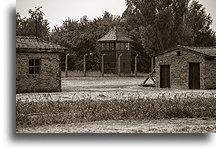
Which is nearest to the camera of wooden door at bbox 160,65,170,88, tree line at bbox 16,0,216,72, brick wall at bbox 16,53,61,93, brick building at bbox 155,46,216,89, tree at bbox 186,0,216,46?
tree at bbox 186,0,216,46

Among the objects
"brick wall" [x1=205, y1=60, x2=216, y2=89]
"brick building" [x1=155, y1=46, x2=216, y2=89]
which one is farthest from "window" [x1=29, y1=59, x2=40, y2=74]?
"brick wall" [x1=205, y1=60, x2=216, y2=89]

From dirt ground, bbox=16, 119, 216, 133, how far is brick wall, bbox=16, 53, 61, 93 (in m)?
3.51

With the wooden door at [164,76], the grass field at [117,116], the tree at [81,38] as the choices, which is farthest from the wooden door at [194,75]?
the grass field at [117,116]

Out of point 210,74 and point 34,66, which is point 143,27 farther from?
point 210,74

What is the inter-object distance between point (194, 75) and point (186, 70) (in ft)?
0.91

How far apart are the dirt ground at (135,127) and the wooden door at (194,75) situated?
17.7ft

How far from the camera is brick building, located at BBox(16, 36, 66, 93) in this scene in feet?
29.6

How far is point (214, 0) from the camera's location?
5418 millimetres

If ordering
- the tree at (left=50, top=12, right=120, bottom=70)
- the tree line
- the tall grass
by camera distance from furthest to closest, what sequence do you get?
1. the tree at (left=50, top=12, right=120, bottom=70)
2. the tree line
3. the tall grass

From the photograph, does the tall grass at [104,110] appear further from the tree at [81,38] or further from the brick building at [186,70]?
the brick building at [186,70]

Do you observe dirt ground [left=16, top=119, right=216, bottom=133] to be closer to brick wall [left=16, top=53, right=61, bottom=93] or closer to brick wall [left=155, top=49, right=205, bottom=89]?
brick wall [left=16, top=53, right=61, bottom=93]

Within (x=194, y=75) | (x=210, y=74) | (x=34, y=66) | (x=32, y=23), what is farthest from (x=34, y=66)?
(x=210, y=74)

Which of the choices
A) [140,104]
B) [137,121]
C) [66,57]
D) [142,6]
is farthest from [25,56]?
[137,121]

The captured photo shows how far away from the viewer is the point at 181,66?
11.6m
